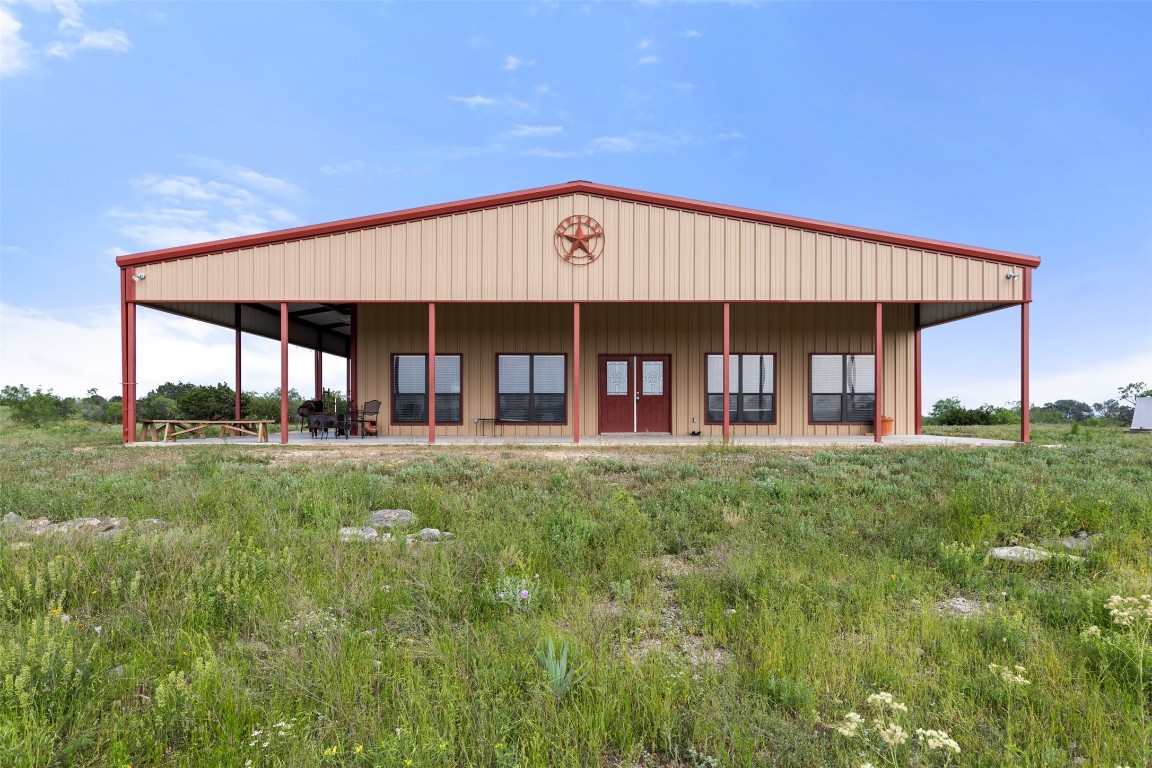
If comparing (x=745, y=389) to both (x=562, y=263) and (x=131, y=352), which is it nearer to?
(x=562, y=263)

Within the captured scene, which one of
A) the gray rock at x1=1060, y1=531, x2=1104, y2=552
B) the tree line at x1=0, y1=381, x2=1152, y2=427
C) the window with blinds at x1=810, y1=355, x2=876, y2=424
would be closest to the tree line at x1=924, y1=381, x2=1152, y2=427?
the tree line at x1=0, y1=381, x2=1152, y2=427

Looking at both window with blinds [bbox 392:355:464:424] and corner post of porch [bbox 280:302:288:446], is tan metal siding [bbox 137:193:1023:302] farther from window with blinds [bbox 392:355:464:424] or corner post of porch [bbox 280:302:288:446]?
window with blinds [bbox 392:355:464:424]

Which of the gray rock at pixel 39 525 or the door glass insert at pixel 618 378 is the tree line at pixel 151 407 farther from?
the gray rock at pixel 39 525

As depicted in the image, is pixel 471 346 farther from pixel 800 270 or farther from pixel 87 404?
pixel 87 404

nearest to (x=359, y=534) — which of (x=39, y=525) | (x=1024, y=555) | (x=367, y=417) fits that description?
(x=39, y=525)

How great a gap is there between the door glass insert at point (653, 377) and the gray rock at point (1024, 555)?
37.9 feet

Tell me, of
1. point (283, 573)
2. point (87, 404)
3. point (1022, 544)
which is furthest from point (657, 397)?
point (87, 404)

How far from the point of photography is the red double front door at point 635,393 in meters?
16.4

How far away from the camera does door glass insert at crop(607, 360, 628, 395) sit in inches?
648

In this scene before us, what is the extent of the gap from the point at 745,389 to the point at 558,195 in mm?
6993

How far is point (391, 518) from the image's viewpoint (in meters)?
5.99

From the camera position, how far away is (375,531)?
5.45 meters

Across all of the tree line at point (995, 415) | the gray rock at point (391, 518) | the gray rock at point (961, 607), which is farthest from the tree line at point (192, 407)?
the gray rock at point (961, 607)

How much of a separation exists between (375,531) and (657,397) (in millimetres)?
11763
